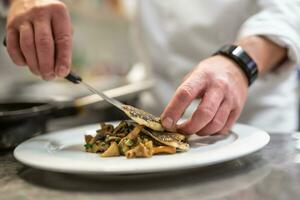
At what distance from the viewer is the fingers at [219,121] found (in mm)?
774

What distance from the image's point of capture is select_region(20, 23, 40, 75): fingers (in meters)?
0.81

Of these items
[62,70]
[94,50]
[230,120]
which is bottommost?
[94,50]

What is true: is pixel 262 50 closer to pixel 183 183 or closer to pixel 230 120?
pixel 230 120

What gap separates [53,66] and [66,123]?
54 cm

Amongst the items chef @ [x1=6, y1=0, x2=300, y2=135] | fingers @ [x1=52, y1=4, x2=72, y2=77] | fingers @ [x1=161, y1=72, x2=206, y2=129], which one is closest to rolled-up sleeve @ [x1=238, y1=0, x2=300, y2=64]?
chef @ [x1=6, y1=0, x2=300, y2=135]

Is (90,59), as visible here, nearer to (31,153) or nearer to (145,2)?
(145,2)

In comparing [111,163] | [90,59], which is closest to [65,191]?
[111,163]

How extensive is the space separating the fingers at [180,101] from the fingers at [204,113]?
2 centimetres

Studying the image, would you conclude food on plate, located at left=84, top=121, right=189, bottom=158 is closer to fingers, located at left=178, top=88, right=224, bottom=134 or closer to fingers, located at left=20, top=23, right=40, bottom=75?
fingers, located at left=178, top=88, right=224, bottom=134

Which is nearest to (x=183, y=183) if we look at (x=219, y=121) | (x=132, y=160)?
(x=132, y=160)

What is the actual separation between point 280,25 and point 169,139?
0.39m

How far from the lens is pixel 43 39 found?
2.63ft

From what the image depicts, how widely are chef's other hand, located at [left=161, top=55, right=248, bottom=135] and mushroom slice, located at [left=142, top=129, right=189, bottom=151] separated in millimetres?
16

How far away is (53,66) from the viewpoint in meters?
0.81
